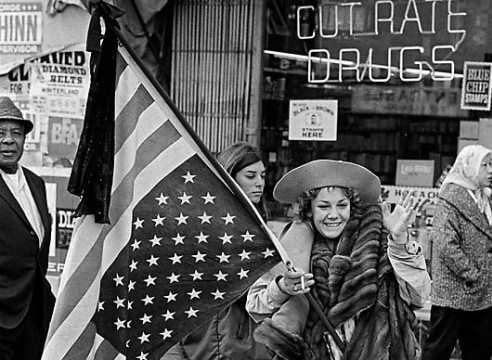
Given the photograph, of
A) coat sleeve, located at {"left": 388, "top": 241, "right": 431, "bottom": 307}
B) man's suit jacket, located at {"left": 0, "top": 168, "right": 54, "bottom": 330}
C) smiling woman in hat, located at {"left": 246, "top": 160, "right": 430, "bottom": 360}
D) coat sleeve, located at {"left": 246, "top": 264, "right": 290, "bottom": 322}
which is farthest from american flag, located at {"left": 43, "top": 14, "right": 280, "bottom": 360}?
man's suit jacket, located at {"left": 0, "top": 168, "right": 54, "bottom": 330}

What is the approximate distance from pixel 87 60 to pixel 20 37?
708 mm

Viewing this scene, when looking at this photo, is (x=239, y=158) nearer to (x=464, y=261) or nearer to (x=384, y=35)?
(x=464, y=261)

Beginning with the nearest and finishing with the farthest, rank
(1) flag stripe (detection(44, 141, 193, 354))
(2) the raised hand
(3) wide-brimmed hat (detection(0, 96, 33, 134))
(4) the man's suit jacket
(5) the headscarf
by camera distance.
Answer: (2) the raised hand → (1) flag stripe (detection(44, 141, 193, 354)) → (4) the man's suit jacket → (3) wide-brimmed hat (detection(0, 96, 33, 134)) → (5) the headscarf

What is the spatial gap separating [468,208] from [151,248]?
3.65 metres

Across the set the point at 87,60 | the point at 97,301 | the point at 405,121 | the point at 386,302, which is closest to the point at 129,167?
the point at 97,301

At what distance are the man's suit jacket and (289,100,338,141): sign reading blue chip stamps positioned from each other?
116 inches

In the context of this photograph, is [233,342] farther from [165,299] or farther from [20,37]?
[20,37]

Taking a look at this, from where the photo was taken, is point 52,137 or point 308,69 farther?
point 52,137

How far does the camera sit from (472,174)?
26.0 ft

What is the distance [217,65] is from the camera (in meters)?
9.43

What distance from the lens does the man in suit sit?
6.85 meters

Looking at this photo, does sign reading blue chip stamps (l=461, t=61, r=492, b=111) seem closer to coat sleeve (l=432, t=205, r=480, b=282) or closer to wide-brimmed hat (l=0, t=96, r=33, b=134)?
coat sleeve (l=432, t=205, r=480, b=282)

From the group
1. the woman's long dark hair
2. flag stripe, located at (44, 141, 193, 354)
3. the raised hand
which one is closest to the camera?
the raised hand

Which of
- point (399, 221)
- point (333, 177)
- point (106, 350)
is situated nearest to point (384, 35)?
point (333, 177)
